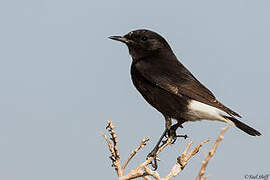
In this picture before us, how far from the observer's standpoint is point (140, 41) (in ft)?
23.5

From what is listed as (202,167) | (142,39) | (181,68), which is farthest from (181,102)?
(202,167)

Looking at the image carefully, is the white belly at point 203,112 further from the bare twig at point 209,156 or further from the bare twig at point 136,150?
the bare twig at point 209,156

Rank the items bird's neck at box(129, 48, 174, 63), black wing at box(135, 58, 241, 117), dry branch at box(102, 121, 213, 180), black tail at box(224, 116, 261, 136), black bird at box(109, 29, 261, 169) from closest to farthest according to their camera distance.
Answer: dry branch at box(102, 121, 213, 180) → black tail at box(224, 116, 261, 136) → black bird at box(109, 29, 261, 169) → black wing at box(135, 58, 241, 117) → bird's neck at box(129, 48, 174, 63)

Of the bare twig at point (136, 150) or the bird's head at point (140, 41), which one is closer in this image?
the bare twig at point (136, 150)

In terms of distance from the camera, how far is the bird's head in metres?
7.14

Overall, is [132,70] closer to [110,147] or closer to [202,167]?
[110,147]

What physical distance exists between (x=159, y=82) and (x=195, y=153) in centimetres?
255

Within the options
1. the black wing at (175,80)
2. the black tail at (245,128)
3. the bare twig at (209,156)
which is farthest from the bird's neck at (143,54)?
the bare twig at (209,156)

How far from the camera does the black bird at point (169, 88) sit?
6160mm

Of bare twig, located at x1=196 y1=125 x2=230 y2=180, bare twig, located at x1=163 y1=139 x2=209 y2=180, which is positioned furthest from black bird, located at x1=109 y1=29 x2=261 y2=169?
Result: bare twig, located at x1=196 y1=125 x2=230 y2=180

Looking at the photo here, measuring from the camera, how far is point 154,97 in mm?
6504

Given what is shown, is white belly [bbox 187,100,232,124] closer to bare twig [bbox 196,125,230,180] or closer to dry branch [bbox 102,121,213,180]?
dry branch [bbox 102,121,213,180]

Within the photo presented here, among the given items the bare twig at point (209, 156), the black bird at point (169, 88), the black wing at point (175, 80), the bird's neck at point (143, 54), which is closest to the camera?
the bare twig at point (209, 156)

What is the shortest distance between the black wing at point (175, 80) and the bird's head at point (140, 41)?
23cm
